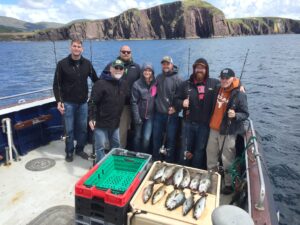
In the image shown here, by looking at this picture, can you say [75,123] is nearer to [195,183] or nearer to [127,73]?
[127,73]

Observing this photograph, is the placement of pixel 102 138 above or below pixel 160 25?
below

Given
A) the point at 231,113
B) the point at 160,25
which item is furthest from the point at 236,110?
the point at 160,25

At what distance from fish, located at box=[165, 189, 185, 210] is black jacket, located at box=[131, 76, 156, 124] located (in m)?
1.96

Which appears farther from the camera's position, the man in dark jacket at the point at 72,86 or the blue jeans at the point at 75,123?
the blue jeans at the point at 75,123

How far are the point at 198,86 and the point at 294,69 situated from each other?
27.1m

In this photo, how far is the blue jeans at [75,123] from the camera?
17.8 ft

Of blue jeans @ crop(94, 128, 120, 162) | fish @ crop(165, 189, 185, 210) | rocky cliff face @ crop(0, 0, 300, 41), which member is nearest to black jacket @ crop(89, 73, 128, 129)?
blue jeans @ crop(94, 128, 120, 162)

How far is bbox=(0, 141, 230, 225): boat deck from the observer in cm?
406

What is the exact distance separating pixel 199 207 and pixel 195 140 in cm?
202

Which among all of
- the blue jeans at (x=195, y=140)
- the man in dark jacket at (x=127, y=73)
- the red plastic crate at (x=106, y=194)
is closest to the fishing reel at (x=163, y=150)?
the blue jeans at (x=195, y=140)

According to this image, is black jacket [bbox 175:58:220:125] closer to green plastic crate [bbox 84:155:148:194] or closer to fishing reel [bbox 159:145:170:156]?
fishing reel [bbox 159:145:170:156]

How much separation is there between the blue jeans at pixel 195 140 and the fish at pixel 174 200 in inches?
63.9

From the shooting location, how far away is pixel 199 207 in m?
3.14

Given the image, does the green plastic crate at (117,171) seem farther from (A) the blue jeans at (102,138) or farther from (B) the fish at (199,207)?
(B) the fish at (199,207)
